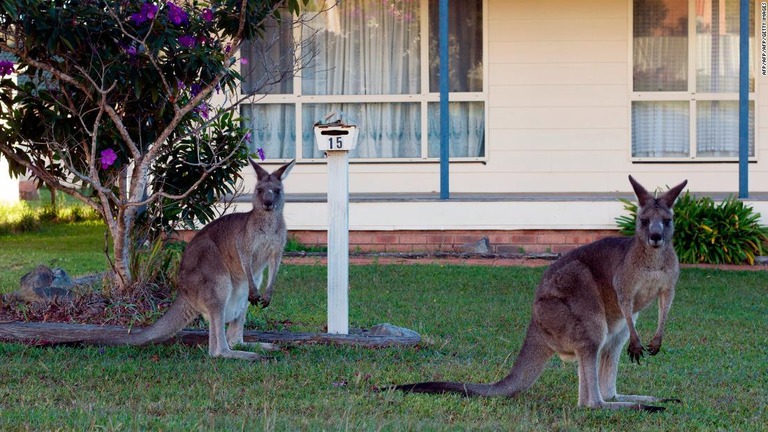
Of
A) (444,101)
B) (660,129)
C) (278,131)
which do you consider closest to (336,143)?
(444,101)

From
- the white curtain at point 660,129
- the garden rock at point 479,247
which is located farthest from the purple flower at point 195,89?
the white curtain at point 660,129

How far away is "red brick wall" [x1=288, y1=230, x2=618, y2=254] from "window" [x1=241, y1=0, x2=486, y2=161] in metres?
1.87

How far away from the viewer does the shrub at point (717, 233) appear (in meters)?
13.5

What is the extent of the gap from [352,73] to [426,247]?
3237mm

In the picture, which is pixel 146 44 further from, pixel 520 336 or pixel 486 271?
pixel 486 271

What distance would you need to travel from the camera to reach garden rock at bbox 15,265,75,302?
359 inches

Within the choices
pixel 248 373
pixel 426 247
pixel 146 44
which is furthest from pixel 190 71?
pixel 426 247

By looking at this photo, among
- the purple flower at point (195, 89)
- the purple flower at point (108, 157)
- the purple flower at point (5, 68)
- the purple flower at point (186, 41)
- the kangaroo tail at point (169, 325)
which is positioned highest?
the purple flower at point (186, 41)

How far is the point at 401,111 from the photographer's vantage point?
16031mm

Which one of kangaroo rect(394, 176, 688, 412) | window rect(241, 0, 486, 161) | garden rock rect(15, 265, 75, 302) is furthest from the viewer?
window rect(241, 0, 486, 161)

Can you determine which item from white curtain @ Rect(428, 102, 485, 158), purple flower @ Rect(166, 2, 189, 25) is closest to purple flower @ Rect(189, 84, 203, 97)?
purple flower @ Rect(166, 2, 189, 25)

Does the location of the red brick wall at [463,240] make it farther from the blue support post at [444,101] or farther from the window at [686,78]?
the window at [686,78]

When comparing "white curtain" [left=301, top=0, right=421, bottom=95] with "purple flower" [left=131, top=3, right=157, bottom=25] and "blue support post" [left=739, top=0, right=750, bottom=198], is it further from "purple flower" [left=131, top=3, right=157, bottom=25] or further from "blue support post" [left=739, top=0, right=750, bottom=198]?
"purple flower" [left=131, top=3, right=157, bottom=25]

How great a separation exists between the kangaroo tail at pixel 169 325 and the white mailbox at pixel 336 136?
157 cm
